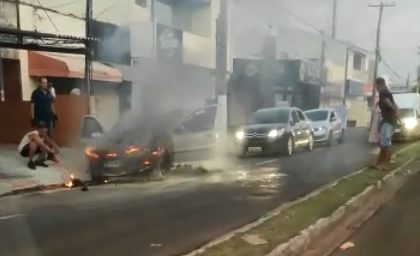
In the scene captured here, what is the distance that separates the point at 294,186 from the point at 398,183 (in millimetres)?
1882

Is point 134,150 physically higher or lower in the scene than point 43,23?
lower

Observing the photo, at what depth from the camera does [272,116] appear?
17594 mm

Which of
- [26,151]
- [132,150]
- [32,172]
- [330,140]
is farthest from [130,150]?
[330,140]

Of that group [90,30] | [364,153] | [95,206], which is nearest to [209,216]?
[95,206]

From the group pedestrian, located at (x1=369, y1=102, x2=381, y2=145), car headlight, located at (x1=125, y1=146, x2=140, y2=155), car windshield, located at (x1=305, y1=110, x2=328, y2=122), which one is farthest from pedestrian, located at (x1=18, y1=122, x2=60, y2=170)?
car windshield, located at (x1=305, y1=110, x2=328, y2=122)

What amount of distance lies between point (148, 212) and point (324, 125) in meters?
14.2

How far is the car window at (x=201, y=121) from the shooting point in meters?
12.9

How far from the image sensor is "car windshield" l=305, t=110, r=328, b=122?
21891 mm

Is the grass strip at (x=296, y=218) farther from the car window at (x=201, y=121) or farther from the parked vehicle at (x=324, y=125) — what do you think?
the parked vehicle at (x=324, y=125)

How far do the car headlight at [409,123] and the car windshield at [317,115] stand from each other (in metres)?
3.58

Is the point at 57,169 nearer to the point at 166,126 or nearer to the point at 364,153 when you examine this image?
the point at 166,126

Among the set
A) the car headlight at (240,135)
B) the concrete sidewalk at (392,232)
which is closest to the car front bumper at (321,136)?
the car headlight at (240,135)

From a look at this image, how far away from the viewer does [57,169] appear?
1224cm

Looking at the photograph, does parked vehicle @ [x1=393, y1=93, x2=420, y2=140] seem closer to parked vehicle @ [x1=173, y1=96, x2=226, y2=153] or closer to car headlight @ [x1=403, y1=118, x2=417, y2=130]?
car headlight @ [x1=403, y1=118, x2=417, y2=130]
